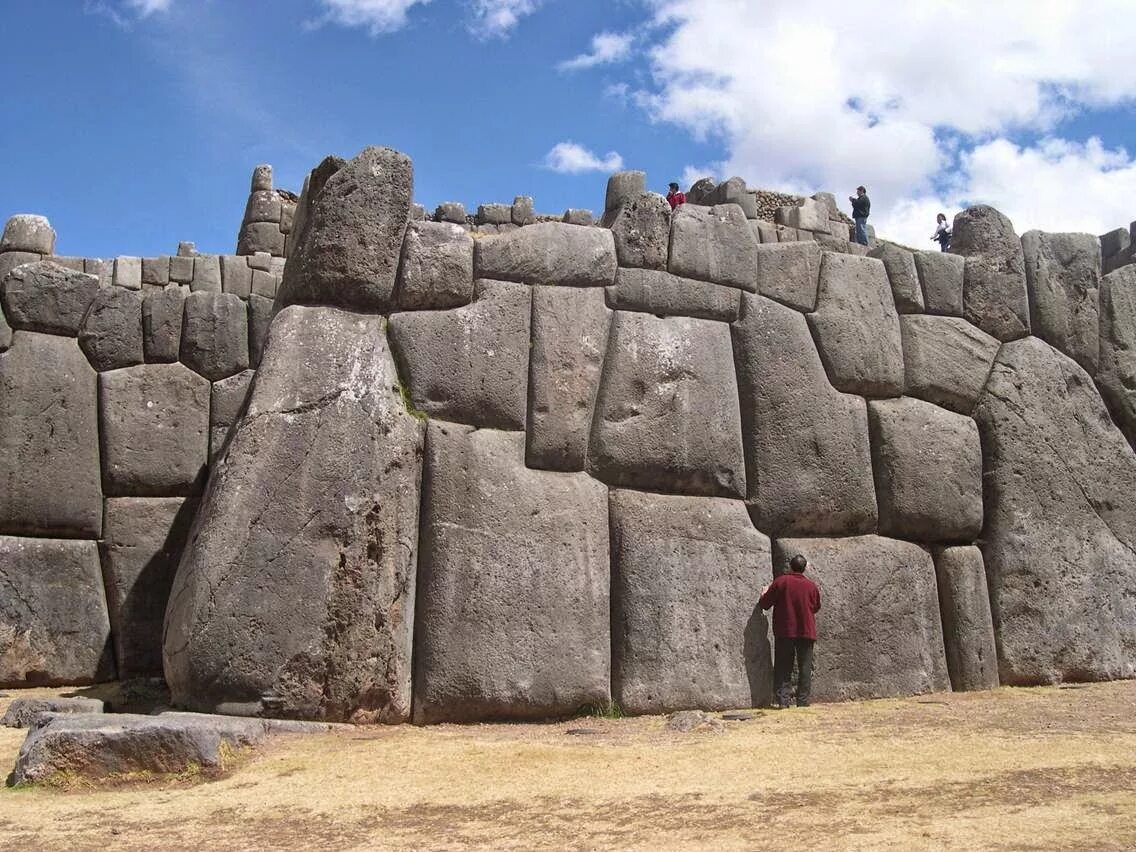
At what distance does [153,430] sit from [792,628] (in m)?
5.03

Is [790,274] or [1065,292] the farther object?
[1065,292]

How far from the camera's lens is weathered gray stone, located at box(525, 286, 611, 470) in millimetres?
7645

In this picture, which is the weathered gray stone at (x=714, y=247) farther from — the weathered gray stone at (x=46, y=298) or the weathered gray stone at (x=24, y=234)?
the weathered gray stone at (x=24, y=234)

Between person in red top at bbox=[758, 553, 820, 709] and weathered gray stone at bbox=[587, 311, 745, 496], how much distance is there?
2.56ft

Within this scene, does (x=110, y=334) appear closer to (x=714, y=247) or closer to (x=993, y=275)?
(x=714, y=247)

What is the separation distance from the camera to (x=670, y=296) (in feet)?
27.2

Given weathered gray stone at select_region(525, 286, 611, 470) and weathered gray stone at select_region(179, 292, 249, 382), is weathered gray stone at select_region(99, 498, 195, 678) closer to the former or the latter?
weathered gray stone at select_region(179, 292, 249, 382)

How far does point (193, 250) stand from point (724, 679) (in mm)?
13197

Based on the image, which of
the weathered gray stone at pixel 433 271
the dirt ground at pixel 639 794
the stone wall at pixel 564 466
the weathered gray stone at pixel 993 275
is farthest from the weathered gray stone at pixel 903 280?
the dirt ground at pixel 639 794

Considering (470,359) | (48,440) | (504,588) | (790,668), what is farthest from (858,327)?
(48,440)

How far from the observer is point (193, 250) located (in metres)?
→ 18.0

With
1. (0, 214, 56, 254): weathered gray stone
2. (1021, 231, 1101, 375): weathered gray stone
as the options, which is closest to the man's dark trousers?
(1021, 231, 1101, 375): weathered gray stone

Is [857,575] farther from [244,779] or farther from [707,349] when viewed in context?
[244,779]

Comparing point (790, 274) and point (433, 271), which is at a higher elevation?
point (790, 274)
